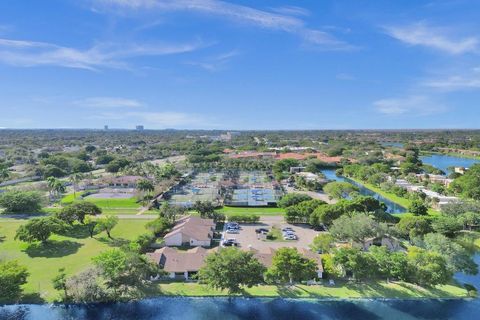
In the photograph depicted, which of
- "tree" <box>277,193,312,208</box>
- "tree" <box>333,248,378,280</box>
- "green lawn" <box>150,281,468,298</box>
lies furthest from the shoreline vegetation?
"tree" <box>277,193,312,208</box>

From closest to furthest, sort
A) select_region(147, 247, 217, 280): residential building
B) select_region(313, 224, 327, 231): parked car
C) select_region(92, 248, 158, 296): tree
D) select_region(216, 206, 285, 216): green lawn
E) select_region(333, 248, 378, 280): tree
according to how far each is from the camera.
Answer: select_region(92, 248, 158, 296): tree < select_region(333, 248, 378, 280): tree < select_region(147, 247, 217, 280): residential building < select_region(313, 224, 327, 231): parked car < select_region(216, 206, 285, 216): green lawn

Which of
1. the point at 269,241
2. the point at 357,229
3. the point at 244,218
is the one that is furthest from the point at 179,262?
the point at 357,229

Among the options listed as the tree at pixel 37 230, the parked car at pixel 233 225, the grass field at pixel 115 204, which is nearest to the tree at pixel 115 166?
the grass field at pixel 115 204

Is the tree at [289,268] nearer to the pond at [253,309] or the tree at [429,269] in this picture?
the pond at [253,309]

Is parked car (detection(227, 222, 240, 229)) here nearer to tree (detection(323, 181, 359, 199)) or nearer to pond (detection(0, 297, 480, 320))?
pond (detection(0, 297, 480, 320))

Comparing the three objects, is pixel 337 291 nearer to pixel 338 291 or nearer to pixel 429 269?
pixel 338 291

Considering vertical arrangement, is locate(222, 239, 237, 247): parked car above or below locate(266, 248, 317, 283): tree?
below

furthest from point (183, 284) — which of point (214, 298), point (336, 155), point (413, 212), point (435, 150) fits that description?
point (435, 150)
